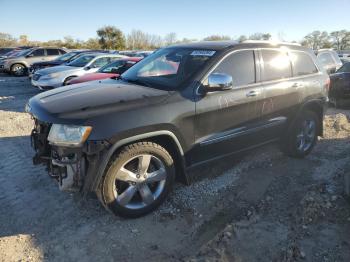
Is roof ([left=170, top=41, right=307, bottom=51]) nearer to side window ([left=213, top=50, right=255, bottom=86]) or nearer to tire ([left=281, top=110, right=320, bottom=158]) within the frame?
side window ([left=213, top=50, right=255, bottom=86])

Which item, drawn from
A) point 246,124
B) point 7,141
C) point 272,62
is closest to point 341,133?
point 272,62

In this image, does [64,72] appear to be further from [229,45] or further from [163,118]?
[163,118]

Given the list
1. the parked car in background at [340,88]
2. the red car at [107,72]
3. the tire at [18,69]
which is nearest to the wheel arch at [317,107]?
the parked car in background at [340,88]

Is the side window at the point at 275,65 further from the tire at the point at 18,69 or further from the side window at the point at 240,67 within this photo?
the tire at the point at 18,69

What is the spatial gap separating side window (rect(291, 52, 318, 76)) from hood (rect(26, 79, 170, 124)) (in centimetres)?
244

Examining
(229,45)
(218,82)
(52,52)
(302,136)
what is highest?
(229,45)

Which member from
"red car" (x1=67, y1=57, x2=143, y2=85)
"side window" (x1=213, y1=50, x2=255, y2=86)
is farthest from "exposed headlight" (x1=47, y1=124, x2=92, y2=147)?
"red car" (x1=67, y1=57, x2=143, y2=85)

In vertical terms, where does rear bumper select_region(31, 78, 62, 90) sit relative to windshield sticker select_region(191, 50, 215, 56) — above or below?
below

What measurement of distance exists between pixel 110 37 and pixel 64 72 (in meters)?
36.7

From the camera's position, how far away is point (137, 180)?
342 cm

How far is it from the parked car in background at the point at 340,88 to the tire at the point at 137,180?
7145 millimetres

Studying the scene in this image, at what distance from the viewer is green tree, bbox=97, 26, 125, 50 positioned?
4522cm

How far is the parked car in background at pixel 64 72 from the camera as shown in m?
10.6

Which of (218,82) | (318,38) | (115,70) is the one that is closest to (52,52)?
(115,70)
